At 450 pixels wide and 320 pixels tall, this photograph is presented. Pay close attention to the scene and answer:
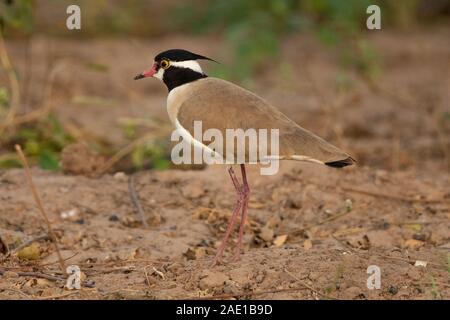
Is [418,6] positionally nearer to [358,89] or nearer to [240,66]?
[358,89]

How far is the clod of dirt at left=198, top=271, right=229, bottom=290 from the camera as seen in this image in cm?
445

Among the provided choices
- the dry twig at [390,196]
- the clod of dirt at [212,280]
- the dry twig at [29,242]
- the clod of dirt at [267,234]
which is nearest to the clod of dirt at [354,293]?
the clod of dirt at [212,280]

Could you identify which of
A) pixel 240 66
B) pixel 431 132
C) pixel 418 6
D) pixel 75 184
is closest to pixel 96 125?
pixel 240 66

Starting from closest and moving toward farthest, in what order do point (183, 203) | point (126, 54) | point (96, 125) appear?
point (183, 203), point (96, 125), point (126, 54)

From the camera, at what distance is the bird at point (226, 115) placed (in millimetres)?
4672

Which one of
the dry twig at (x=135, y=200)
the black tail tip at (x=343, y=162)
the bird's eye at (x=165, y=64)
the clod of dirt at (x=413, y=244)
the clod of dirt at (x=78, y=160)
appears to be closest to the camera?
the black tail tip at (x=343, y=162)

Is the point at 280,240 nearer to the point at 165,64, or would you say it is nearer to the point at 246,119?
the point at 246,119

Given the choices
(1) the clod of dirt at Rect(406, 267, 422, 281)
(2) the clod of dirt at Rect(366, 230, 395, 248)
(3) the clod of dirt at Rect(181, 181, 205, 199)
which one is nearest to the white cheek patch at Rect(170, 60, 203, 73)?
(3) the clod of dirt at Rect(181, 181, 205, 199)

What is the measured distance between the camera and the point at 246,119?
4.80 metres

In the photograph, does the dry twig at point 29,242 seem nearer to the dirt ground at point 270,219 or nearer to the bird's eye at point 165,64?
the dirt ground at point 270,219

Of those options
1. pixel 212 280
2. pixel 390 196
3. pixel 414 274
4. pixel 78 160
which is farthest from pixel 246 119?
pixel 78 160

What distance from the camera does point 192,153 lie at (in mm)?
7215

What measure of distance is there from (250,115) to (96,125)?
15.0 ft

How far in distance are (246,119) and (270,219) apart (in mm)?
1337
